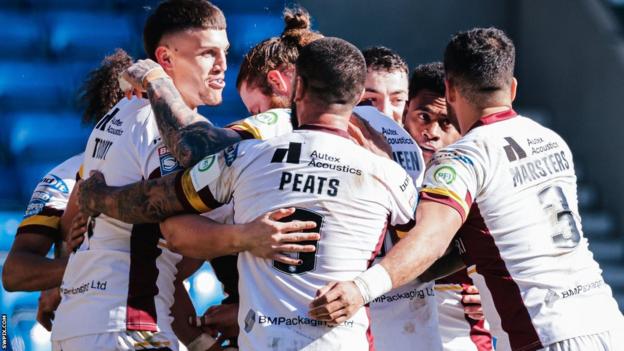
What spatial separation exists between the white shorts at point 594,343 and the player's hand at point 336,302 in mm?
905

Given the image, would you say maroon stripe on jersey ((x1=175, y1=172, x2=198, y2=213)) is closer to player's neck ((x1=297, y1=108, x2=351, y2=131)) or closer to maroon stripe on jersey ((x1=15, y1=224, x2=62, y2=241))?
player's neck ((x1=297, y1=108, x2=351, y2=131))

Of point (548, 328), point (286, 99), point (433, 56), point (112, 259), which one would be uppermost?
point (433, 56)

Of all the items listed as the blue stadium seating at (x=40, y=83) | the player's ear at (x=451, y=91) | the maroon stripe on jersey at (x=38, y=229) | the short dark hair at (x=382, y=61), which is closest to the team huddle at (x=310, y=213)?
the player's ear at (x=451, y=91)

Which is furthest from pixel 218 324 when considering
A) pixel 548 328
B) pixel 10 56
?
pixel 10 56

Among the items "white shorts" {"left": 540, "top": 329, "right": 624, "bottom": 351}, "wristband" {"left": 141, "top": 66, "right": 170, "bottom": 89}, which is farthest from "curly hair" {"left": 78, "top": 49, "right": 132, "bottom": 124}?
"white shorts" {"left": 540, "top": 329, "right": 624, "bottom": 351}

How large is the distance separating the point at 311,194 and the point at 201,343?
118cm

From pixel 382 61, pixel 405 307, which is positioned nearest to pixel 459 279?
pixel 405 307

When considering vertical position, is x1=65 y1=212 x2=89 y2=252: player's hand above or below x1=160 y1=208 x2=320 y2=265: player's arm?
above

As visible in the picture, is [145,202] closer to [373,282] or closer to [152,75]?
[152,75]

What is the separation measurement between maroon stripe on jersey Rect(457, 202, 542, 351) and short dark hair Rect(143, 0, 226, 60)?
1.49m

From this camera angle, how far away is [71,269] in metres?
4.55

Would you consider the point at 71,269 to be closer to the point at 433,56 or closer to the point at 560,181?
the point at 560,181

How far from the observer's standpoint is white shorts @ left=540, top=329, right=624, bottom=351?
425cm

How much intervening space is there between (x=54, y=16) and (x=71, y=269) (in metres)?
4.67
